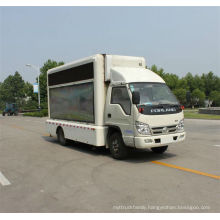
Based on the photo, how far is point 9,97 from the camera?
8588 centimetres

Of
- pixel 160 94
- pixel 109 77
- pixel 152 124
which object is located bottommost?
pixel 152 124

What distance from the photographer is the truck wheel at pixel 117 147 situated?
7723 mm

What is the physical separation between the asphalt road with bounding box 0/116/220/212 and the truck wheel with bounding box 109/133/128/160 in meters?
0.24

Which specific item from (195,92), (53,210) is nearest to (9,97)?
(195,92)

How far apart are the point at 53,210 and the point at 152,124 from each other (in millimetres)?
3709

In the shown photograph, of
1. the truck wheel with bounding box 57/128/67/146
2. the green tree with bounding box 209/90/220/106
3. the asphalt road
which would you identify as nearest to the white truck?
the asphalt road

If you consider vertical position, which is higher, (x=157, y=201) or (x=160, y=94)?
(x=160, y=94)

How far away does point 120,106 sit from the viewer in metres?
7.72

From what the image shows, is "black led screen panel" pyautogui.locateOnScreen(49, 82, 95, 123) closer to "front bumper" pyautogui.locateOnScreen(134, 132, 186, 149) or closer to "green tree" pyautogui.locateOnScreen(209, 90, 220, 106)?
"front bumper" pyautogui.locateOnScreen(134, 132, 186, 149)

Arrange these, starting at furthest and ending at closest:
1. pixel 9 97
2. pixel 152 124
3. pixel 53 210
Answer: pixel 9 97 → pixel 152 124 → pixel 53 210

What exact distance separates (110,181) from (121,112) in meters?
2.36

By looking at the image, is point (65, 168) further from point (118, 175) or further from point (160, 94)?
point (160, 94)

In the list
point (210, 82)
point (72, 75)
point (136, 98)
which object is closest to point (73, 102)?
point (72, 75)

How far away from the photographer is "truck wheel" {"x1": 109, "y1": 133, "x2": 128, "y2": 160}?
304 inches
